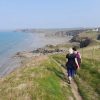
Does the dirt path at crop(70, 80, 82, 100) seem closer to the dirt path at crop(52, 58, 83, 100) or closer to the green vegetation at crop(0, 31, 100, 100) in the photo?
the dirt path at crop(52, 58, 83, 100)

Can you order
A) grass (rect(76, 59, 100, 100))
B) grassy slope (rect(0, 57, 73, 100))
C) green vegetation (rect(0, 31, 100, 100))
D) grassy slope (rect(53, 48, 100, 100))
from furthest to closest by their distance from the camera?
grassy slope (rect(53, 48, 100, 100))
grass (rect(76, 59, 100, 100))
green vegetation (rect(0, 31, 100, 100))
grassy slope (rect(0, 57, 73, 100))

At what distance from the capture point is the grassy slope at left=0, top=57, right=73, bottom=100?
2159cm

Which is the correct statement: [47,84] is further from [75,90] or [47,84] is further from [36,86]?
[75,90]

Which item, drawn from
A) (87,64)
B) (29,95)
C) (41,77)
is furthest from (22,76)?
(87,64)

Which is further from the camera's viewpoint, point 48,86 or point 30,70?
point 30,70

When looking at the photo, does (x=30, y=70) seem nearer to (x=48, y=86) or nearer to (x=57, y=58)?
(x=48, y=86)

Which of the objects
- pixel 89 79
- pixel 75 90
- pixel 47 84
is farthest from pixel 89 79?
pixel 47 84

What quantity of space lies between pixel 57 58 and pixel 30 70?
35.2ft

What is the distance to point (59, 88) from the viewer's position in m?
24.2

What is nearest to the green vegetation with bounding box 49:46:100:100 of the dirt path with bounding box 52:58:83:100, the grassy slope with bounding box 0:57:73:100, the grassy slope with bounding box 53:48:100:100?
the grassy slope with bounding box 53:48:100:100

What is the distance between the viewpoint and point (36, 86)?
76.2 feet

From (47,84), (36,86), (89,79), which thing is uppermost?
(36,86)

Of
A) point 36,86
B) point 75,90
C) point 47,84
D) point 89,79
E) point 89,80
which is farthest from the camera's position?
point 89,79

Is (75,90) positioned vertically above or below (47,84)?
below
